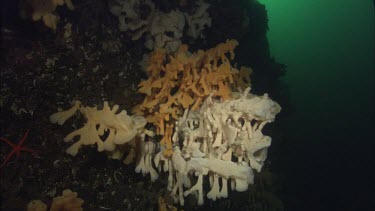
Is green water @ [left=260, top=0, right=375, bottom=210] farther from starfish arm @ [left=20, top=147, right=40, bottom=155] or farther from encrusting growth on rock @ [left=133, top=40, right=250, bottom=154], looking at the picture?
starfish arm @ [left=20, top=147, right=40, bottom=155]

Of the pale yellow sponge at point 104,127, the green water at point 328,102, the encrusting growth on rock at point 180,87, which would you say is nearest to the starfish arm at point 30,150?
the pale yellow sponge at point 104,127

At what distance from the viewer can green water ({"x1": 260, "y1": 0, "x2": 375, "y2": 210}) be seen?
45.1 ft

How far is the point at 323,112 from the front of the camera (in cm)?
3481

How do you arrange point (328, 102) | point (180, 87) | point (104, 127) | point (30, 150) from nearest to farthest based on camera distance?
point (104, 127), point (30, 150), point (180, 87), point (328, 102)

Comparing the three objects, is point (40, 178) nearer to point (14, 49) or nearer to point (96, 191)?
point (96, 191)

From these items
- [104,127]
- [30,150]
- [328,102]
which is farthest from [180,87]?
[328,102]

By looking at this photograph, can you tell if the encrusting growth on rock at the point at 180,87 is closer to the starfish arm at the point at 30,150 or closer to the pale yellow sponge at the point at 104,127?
the pale yellow sponge at the point at 104,127

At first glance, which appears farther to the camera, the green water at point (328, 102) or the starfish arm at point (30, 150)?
the green water at point (328, 102)

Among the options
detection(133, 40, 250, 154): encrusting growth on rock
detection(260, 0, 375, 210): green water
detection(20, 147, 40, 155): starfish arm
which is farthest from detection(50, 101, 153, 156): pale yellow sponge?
detection(260, 0, 375, 210): green water

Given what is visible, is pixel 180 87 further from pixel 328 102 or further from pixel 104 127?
pixel 328 102

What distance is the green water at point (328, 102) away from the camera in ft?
45.1

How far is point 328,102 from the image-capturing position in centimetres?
3919

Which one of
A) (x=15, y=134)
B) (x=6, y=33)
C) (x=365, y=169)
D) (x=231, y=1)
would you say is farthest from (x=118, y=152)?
(x=365, y=169)

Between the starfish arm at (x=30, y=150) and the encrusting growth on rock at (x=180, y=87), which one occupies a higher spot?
the encrusting growth on rock at (x=180, y=87)
